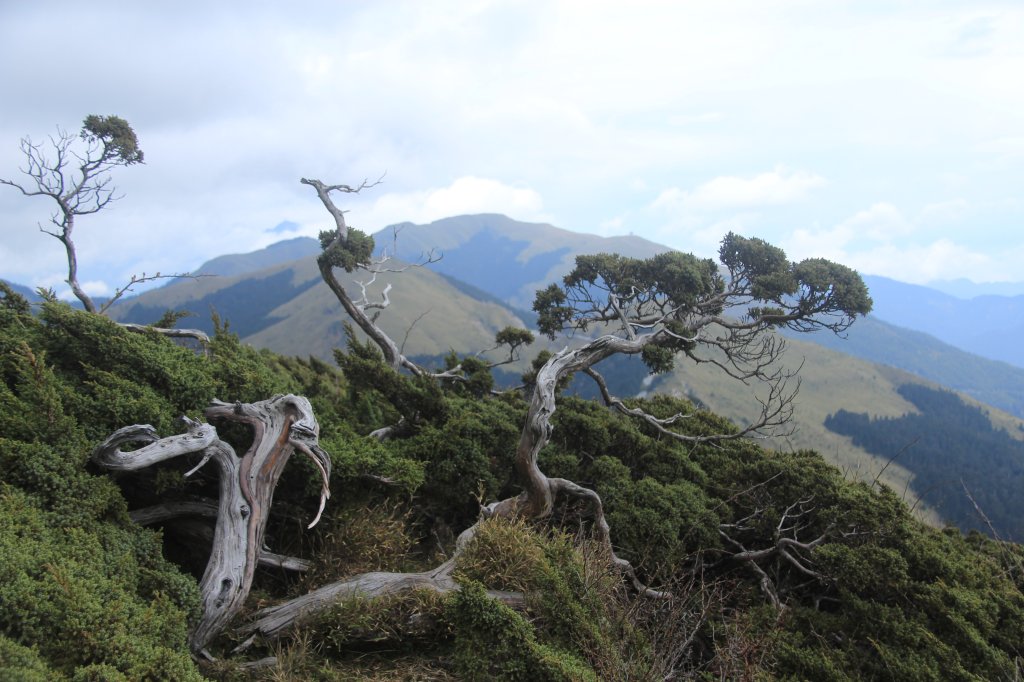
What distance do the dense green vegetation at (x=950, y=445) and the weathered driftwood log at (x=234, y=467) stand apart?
9621cm

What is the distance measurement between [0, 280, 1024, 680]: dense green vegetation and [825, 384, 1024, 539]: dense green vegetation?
293ft

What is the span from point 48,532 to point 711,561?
9495 millimetres

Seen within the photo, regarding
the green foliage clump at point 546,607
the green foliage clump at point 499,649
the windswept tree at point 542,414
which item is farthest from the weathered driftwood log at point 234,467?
the green foliage clump at point 546,607

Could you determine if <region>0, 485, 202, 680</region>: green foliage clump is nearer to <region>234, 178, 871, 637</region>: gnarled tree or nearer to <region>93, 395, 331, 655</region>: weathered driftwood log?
<region>93, 395, 331, 655</region>: weathered driftwood log

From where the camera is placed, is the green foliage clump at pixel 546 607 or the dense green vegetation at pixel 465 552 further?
the green foliage clump at pixel 546 607

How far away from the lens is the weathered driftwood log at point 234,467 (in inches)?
261

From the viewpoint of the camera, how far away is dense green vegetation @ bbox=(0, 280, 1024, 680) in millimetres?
5785

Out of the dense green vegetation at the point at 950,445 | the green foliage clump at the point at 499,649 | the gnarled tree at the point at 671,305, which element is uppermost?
the gnarled tree at the point at 671,305

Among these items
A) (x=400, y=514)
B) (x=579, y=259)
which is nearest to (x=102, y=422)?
(x=400, y=514)

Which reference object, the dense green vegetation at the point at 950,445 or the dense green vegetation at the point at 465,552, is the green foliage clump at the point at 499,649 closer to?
the dense green vegetation at the point at 465,552

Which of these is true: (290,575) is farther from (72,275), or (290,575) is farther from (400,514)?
(72,275)

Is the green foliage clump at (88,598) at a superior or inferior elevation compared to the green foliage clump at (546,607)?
superior

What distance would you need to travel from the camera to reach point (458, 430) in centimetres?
1078

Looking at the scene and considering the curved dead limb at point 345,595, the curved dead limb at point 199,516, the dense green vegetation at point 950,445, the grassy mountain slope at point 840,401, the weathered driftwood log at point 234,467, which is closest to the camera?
the weathered driftwood log at point 234,467
